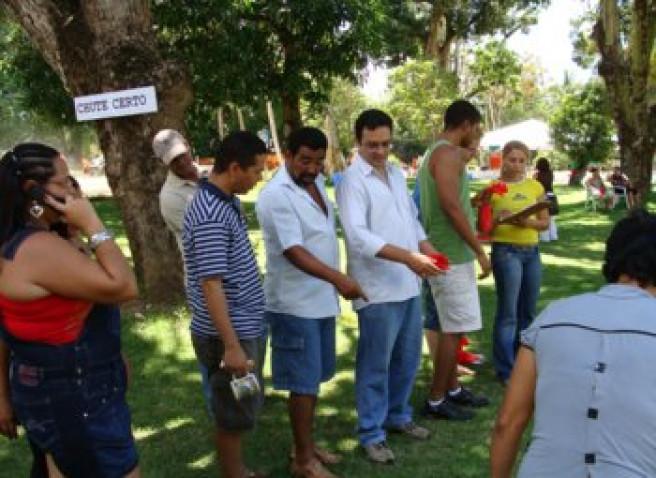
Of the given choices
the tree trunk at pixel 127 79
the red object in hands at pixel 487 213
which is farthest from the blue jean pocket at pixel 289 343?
the tree trunk at pixel 127 79

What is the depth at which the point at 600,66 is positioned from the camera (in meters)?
11.0

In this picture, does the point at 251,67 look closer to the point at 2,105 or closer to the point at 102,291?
the point at 102,291

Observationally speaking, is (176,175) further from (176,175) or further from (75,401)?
(75,401)

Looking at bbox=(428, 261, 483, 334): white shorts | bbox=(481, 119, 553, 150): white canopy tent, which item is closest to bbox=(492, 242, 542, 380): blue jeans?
bbox=(428, 261, 483, 334): white shorts

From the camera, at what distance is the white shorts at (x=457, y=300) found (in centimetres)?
459

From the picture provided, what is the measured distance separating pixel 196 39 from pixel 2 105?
1339 inches

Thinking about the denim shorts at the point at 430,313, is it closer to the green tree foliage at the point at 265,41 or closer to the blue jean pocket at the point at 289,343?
the blue jean pocket at the point at 289,343

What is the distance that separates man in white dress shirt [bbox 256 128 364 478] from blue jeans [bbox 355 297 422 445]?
0.29 meters

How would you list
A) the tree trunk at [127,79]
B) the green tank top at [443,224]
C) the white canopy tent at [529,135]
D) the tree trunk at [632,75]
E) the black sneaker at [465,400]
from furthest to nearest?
the white canopy tent at [529,135], the tree trunk at [632,75], the tree trunk at [127,79], the black sneaker at [465,400], the green tank top at [443,224]

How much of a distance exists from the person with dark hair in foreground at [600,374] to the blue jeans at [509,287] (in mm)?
3021

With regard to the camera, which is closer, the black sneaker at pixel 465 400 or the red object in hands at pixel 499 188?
the black sneaker at pixel 465 400

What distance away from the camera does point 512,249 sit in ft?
16.7

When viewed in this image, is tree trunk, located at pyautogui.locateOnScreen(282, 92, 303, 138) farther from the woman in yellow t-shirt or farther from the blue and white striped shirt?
the blue and white striped shirt

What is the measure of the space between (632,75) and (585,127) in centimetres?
1763
